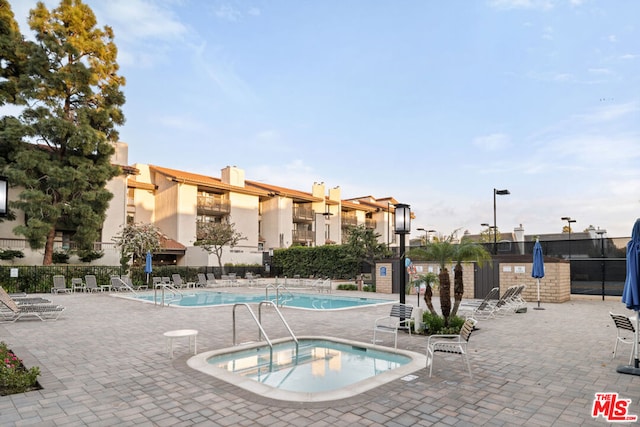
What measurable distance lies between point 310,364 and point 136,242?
2277 centimetres

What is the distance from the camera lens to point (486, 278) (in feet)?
60.3

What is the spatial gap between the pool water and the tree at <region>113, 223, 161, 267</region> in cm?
2115

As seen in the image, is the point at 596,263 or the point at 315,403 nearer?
the point at 315,403

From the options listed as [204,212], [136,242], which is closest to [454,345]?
[136,242]

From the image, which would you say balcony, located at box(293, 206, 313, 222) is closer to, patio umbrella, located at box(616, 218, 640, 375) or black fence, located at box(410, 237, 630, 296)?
black fence, located at box(410, 237, 630, 296)

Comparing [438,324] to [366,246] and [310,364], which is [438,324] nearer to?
[310,364]

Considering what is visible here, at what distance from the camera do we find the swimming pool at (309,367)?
5.23 meters

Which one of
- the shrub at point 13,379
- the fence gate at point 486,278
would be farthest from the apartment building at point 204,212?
the shrub at point 13,379

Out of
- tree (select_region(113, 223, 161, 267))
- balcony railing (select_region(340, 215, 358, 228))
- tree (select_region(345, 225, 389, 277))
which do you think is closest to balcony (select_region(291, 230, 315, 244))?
balcony railing (select_region(340, 215, 358, 228))

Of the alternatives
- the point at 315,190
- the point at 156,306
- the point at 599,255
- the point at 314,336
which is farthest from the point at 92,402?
the point at 315,190

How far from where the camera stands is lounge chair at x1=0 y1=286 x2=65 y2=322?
430 inches

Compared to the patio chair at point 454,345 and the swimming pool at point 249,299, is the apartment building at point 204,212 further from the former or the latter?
the patio chair at point 454,345

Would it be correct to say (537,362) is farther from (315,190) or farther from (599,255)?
(315,190)

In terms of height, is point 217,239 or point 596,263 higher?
point 217,239
